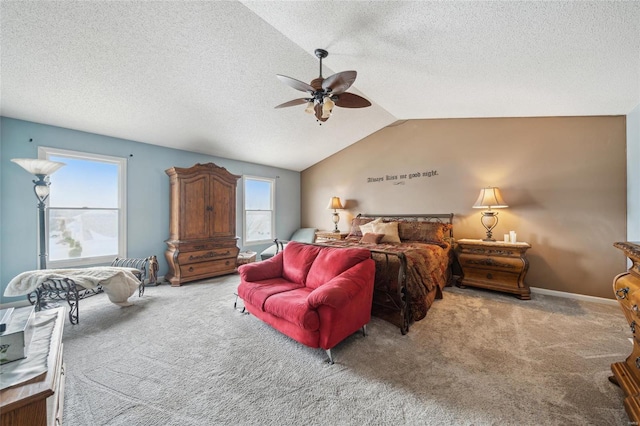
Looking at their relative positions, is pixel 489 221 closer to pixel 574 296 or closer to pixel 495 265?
pixel 495 265

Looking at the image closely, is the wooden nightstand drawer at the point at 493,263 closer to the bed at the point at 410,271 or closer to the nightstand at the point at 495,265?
the nightstand at the point at 495,265

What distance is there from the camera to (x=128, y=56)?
254 centimetres

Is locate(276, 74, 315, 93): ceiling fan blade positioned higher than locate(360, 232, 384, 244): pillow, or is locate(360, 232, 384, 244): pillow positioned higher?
locate(276, 74, 315, 93): ceiling fan blade

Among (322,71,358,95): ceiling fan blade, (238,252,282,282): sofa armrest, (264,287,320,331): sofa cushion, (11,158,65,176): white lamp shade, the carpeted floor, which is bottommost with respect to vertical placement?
the carpeted floor

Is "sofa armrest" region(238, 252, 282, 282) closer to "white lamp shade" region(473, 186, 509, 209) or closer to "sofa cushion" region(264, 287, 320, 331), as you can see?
"sofa cushion" region(264, 287, 320, 331)

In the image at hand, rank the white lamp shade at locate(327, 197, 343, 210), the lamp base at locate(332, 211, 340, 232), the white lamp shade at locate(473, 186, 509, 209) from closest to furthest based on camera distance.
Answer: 1. the white lamp shade at locate(473, 186, 509, 209)
2. the white lamp shade at locate(327, 197, 343, 210)
3. the lamp base at locate(332, 211, 340, 232)

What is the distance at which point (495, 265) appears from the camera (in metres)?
3.53

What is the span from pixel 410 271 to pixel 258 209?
13.7 feet

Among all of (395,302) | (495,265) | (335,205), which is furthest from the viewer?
(335,205)

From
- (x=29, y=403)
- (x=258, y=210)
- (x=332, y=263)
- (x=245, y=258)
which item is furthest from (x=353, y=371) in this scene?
(x=258, y=210)

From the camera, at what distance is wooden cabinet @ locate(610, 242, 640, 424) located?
137 cm

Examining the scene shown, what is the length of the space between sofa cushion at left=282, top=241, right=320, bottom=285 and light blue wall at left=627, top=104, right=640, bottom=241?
12.3 feet

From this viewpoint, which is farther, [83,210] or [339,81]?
[83,210]

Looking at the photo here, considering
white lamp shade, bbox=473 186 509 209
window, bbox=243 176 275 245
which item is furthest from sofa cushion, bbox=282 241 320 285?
window, bbox=243 176 275 245
